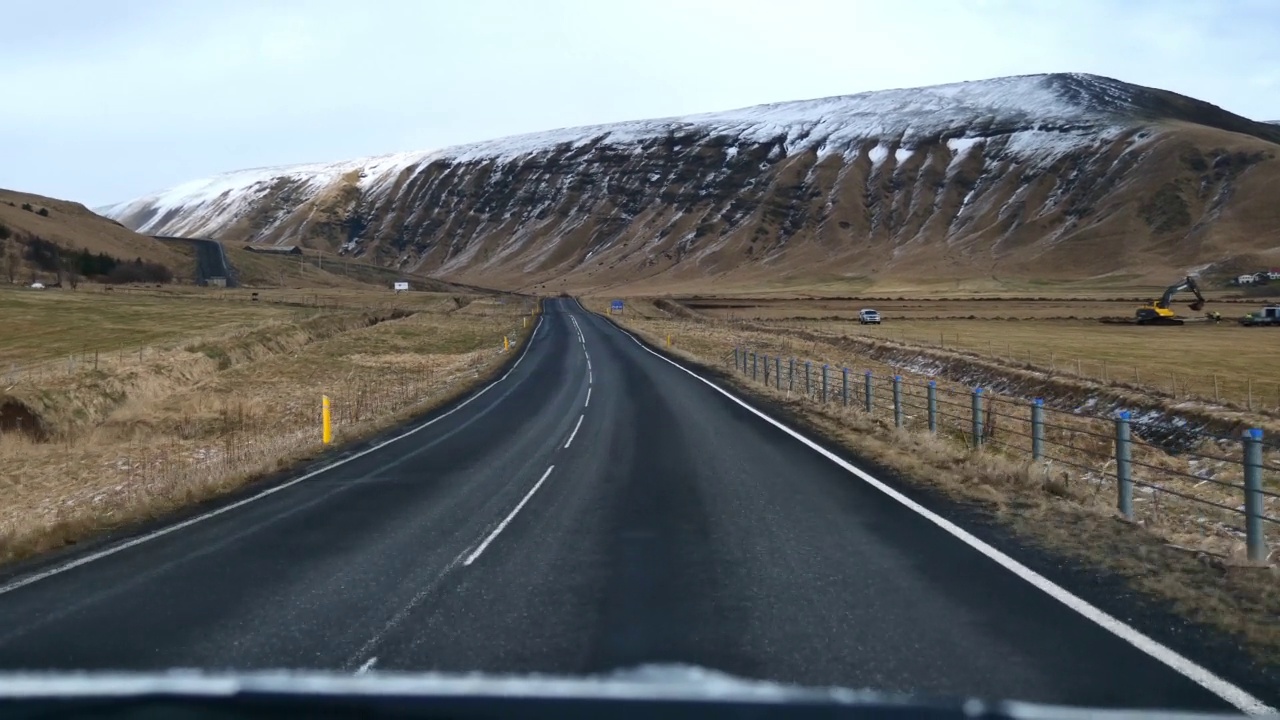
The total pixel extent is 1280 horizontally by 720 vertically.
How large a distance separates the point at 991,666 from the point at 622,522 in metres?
5.65

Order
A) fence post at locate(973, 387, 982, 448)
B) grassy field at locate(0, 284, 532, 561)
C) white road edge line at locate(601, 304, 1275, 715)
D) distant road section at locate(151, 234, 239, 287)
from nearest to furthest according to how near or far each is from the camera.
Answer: white road edge line at locate(601, 304, 1275, 715) → grassy field at locate(0, 284, 532, 561) → fence post at locate(973, 387, 982, 448) → distant road section at locate(151, 234, 239, 287)

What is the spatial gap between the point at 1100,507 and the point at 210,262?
14908 centimetres

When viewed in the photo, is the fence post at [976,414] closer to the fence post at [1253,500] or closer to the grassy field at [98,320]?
the fence post at [1253,500]

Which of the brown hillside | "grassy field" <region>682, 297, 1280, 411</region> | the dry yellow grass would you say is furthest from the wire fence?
the brown hillside

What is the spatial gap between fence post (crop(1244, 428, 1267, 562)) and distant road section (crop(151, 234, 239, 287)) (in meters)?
132

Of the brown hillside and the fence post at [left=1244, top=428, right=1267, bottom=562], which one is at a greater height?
the brown hillside

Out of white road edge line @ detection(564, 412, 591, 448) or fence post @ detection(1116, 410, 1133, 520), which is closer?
fence post @ detection(1116, 410, 1133, 520)

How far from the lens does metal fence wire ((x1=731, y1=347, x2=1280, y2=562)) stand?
947 centimetres

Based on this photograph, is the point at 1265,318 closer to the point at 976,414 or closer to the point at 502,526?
the point at 976,414

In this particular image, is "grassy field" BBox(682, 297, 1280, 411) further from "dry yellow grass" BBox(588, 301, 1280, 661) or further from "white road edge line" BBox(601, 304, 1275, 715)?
"white road edge line" BBox(601, 304, 1275, 715)

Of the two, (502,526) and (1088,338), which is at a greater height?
(502,526)

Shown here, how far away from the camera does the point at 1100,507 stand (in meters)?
11.1

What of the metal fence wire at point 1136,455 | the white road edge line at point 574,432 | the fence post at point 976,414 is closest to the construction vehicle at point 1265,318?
the metal fence wire at point 1136,455

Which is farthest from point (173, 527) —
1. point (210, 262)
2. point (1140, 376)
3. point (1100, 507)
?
point (210, 262)
